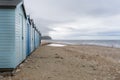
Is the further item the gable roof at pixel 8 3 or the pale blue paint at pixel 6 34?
the pale blue paint at pixel 6 34

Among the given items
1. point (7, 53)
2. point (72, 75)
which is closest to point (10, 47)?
point (7, 53)

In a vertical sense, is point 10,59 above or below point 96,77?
above

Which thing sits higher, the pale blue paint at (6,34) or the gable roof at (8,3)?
the gable roof at (8,3)

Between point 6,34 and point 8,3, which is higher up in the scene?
point 8,3

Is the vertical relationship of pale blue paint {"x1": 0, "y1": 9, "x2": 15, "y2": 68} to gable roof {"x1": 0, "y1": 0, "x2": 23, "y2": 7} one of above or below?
below

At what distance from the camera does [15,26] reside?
8.59 metres

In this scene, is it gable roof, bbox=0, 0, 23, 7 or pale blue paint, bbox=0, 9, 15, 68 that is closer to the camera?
gable roof, bbox=0, 0, 23, 7

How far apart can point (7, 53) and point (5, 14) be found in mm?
1550

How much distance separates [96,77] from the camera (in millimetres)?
8094

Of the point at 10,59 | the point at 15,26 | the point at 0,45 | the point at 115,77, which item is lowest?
the point at 115,77

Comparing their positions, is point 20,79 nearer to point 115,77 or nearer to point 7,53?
point 7,53

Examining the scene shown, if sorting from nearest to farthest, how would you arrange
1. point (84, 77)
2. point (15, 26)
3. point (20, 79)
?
1. point (20, 79)
2. point (84, 77)
3. point (15, 26)

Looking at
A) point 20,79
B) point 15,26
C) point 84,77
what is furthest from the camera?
point 15,26

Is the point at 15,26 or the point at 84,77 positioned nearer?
the point at 84,77
